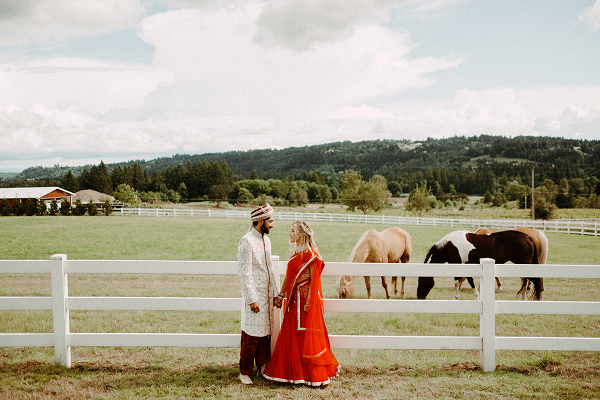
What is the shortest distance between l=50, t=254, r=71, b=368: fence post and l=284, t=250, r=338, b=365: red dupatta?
8.17ft

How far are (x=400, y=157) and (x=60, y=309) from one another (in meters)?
159

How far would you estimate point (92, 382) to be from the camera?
13.0 ft

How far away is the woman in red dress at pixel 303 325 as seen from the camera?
3.78m

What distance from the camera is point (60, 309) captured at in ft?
14.0

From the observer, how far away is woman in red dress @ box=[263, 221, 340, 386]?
3.78 meters

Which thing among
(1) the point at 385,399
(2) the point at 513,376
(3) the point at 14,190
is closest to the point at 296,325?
(1) the point at 385,399

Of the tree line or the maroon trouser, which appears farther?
the tree line

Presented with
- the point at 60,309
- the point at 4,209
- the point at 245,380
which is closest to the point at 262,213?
the point at 245,380

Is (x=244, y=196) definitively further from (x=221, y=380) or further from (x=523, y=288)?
(x=221, y=380)

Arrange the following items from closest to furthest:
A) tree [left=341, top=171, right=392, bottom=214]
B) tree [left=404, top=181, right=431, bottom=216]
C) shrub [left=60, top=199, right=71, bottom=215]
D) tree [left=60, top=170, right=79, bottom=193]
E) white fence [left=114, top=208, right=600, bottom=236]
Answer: white fence [left=114, top=208, right=600, bottom=236], shrub [left=60, top=199, right=71, bottom=215], tree [left=404, top=181, right=431, bottom=216], tree [left=341, top=171, right=392, bottom=214], tree [left=60, top=170, right=79, bottom=193]

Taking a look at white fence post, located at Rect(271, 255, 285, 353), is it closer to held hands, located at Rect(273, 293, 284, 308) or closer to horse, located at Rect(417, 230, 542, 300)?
held hands, located at Rect(273, 293, 284, 308)

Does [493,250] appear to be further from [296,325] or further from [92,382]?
[92,382]

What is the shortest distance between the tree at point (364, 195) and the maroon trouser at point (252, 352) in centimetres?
5717

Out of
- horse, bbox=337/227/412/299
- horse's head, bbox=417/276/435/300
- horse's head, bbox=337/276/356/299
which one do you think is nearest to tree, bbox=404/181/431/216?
horse, bbox=337/227/412/299
